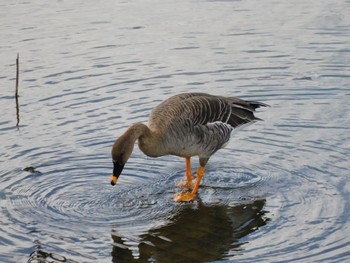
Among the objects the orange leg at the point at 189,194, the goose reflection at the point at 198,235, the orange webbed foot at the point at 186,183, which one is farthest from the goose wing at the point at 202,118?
the goose reflection at the point at 198,235

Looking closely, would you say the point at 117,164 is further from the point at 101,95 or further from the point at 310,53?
the point at 310,53

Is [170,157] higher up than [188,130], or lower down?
lower down

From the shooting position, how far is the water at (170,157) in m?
8.45

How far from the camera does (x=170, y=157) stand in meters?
11.1

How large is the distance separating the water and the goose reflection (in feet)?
0.08

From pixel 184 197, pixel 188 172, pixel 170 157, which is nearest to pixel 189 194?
pixel 184 197

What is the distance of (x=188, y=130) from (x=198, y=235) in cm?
163

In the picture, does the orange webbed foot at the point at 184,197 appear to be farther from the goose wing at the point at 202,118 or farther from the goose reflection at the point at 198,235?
the goose wing at the point at 202,118

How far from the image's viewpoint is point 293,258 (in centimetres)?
786

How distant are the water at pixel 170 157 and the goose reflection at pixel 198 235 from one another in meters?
0.02

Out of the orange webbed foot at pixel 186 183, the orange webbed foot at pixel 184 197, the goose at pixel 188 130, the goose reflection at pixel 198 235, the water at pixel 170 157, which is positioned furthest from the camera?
the orange webbed foot at pixel 186 183

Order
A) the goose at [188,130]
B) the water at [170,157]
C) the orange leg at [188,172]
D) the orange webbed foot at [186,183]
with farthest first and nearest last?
the orange leg at [188,172]
the orange webbed foot at [186,183]
the goose at [188,130]
the water at [170,157]

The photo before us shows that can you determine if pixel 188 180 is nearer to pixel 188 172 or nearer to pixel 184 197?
pixel 188 172

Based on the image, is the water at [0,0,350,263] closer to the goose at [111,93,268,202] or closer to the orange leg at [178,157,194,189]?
the orange leg at [178,157,194,189]
